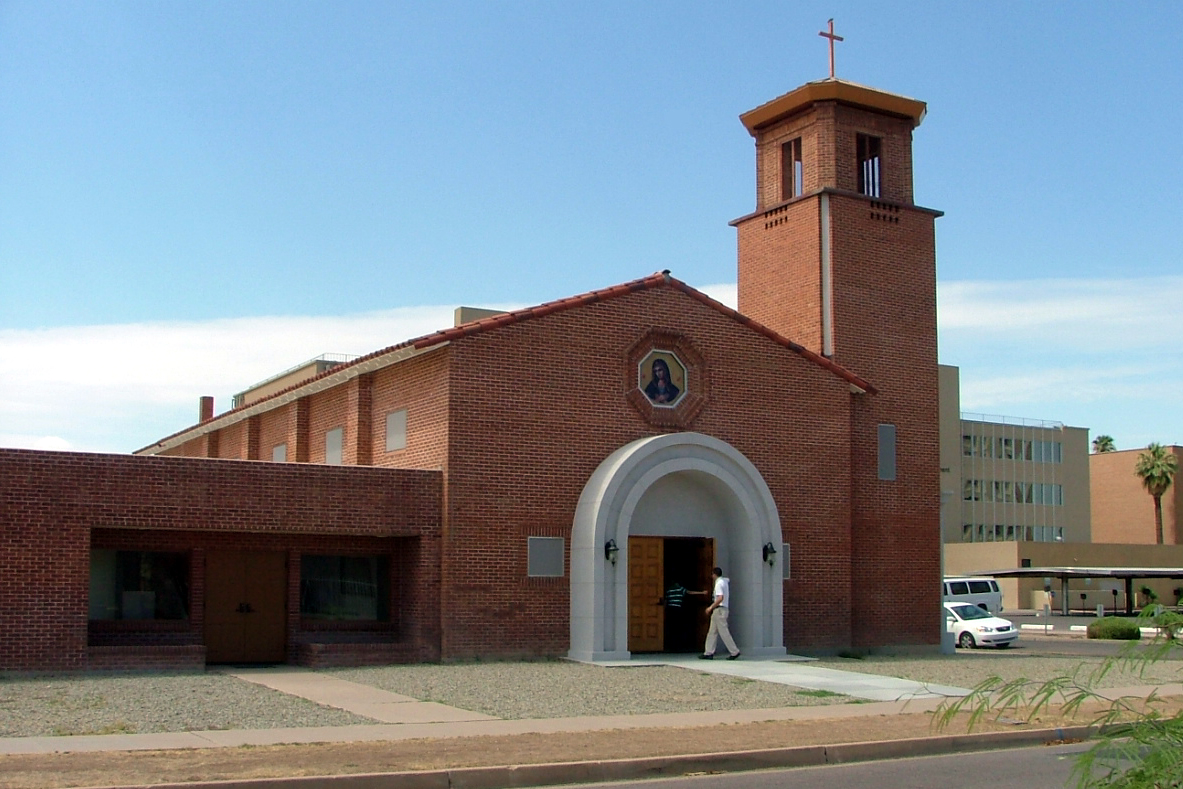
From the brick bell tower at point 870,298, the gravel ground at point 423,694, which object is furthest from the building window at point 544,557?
the brick bell tower at point 870,298

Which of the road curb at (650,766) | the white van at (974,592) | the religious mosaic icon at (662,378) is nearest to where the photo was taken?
the road curb at (650,766)

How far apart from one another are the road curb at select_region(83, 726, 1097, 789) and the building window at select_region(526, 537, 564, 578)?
1039cm

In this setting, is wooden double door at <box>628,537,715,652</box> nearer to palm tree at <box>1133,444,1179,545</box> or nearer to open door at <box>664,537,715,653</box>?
open door at <box>664,537,715,653</box>

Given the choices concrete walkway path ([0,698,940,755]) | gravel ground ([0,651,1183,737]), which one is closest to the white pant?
gravel ground ([0,651,1183,737])

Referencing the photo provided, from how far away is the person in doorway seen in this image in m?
24.1

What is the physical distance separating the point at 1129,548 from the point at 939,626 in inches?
2166

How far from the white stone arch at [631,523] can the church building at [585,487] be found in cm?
6

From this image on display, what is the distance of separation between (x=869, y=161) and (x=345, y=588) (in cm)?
1570

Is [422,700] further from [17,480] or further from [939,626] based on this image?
[939,626]

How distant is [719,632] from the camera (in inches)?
957

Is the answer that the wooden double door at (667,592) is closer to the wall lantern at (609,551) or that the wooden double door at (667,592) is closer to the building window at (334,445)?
the wall lantern at (609,551)

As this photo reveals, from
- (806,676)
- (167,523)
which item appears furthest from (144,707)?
(806,676)

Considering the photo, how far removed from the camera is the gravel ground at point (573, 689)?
17141 mm

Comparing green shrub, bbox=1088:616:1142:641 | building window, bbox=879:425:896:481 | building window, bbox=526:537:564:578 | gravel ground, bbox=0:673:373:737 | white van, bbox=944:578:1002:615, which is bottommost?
green shrub, bbox=1088:616:1142:641
